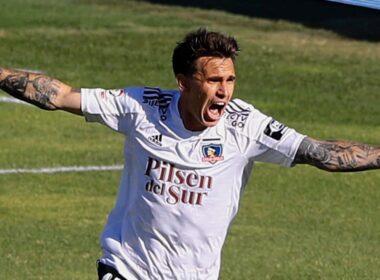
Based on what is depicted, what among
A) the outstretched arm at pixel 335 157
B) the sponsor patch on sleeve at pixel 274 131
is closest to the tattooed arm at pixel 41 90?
the sponsor patch on sleeve at pixel 274 131

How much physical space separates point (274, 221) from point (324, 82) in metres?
7.36

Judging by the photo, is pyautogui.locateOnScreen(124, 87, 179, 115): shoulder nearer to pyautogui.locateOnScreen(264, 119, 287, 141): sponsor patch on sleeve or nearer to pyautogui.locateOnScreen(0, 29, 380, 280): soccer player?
pyautogui.locateOnScreen(0, 29, 380, 280): soccer player

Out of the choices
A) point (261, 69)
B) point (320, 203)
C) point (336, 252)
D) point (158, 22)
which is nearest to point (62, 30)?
point (158, 22)

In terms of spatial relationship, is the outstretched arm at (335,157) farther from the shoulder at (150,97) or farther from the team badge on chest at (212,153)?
the shoulder at (150,97)

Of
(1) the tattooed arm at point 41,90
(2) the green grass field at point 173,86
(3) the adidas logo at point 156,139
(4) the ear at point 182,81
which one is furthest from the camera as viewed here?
(2) the green grass field at point 173,86

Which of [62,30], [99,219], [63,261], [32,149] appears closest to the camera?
[63,261]

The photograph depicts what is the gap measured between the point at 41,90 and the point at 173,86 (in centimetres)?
1127

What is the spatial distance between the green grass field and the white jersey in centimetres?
340

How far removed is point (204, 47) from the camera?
24.1ft

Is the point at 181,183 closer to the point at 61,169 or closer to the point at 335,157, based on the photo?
the point at 335,157

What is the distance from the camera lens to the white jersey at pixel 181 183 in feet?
24.3

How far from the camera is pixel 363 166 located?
740cm

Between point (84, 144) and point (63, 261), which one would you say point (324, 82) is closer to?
point (84, 144)

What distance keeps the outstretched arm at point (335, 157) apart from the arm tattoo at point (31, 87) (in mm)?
1361
